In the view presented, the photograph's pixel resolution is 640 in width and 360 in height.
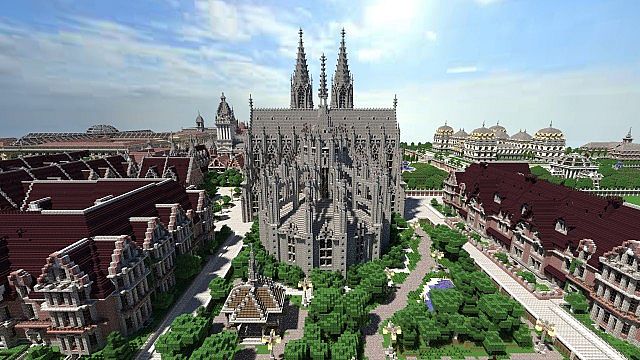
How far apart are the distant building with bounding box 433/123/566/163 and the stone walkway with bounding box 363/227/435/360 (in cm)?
12160

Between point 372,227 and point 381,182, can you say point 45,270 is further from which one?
point 381,182

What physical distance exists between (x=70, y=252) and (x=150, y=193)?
659 inches

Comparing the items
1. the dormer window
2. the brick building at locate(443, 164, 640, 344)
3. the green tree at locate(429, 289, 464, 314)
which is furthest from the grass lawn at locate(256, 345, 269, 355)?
the dormer window

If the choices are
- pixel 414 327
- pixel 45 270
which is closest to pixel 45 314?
pixel 45 270

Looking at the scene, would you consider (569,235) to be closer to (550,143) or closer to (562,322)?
(562,322)

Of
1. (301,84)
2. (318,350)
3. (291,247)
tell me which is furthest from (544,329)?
(301,84)

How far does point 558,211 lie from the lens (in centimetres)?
4484

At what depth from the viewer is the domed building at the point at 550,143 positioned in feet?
497

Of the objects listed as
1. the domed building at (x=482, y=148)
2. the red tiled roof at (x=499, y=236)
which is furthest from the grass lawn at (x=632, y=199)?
the domed building at (x=482, y=148)

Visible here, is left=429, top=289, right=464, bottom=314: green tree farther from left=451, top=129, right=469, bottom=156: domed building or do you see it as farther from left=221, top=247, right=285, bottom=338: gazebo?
left=451, top=129, right=469, bottom=156: domed building

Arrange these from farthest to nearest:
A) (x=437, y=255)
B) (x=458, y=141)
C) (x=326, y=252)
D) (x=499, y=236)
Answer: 1. (x=458, y=141)
2. (x=499, y=236)
3. (x=437, y=255)
4. (x=326, y=252)

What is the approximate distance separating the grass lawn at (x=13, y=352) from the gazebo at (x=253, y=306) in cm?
2038

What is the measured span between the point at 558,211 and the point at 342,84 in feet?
221

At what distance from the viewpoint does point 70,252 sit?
95.9 ft
